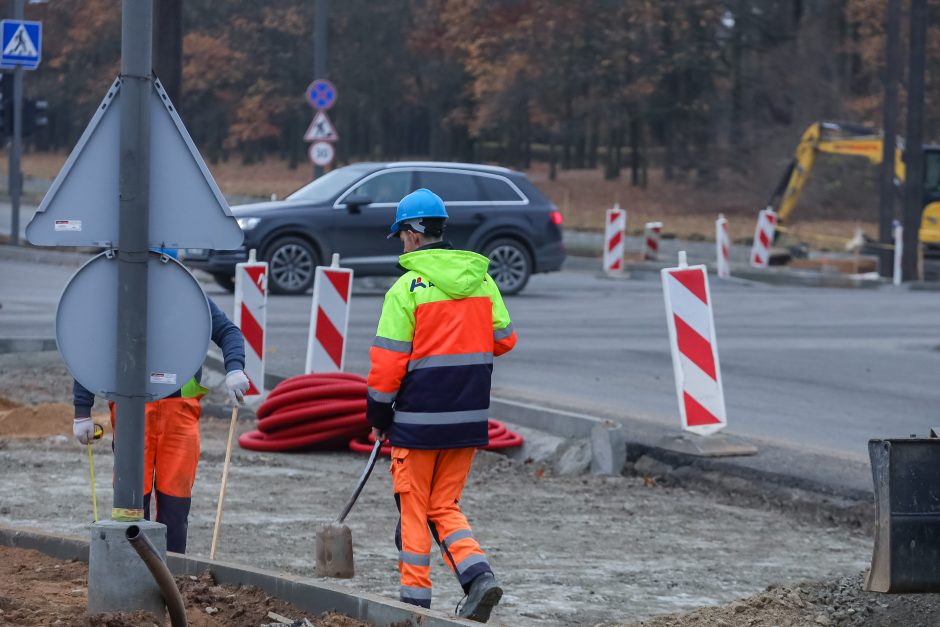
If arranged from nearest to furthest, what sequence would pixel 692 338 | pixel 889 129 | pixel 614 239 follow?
pixel 692 338
pixel 614 239
pixel 889 129

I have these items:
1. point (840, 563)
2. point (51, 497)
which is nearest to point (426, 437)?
point (840, 563)

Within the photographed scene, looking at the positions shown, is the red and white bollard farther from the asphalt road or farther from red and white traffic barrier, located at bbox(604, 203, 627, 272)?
red and white traffic barrier, located at bbox(604, 203, 627, 272)

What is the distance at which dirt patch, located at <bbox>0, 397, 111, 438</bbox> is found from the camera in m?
11.5

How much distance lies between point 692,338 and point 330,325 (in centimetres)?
350

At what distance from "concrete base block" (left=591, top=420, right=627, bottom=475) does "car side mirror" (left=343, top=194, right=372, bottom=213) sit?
11.9 meters

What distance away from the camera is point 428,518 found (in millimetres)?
6188

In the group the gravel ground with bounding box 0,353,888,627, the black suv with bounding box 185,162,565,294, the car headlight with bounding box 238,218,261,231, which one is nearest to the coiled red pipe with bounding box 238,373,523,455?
the gravel ground with bounding box 0,353,888,627

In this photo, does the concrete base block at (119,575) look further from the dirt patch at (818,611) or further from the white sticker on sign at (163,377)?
the dirt patch at (818,611)

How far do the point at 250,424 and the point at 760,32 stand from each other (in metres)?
41.2

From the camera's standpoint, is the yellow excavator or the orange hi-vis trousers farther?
the yellow excavator

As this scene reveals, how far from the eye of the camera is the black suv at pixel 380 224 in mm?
21609

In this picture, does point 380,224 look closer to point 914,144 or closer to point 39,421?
point 39,421

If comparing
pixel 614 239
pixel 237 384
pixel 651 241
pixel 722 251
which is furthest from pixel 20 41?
pixel 237 384

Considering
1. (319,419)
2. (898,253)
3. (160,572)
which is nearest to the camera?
(160,572)
